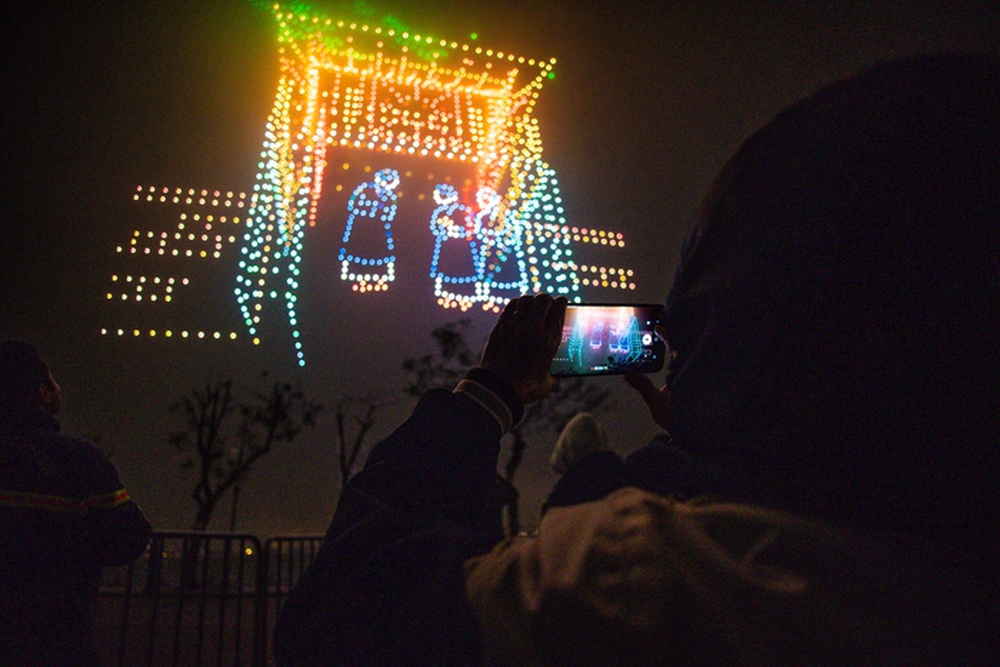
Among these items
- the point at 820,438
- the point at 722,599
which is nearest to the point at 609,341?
the point at 820,438

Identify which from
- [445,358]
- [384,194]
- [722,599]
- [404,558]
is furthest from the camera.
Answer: [445,358]

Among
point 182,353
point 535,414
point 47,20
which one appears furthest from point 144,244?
point 535,414

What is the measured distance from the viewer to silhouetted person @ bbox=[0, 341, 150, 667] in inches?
67.3

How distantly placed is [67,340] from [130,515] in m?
5.30

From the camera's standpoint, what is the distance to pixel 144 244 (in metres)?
4.65

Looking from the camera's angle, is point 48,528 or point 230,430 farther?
point 230,430

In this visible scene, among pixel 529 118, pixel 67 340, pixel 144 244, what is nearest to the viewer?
pixel 144 244

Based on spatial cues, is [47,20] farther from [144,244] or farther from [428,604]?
[428,604]

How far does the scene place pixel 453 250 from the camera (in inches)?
192

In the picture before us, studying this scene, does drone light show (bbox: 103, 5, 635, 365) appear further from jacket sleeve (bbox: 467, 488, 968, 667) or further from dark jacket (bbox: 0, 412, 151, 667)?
jacket sleeve (bbox: 467, 488, 968, 667)

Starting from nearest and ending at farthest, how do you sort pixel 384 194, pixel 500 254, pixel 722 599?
1. pixel 722 599
2. pixel 500 254
3. pixel 384 194

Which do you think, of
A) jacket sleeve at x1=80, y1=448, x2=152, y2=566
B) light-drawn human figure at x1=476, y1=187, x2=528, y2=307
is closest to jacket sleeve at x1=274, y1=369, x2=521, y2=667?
jacket sleeve at x1=80, y1=448, x2=152, y2=566

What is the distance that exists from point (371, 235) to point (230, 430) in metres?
6.53

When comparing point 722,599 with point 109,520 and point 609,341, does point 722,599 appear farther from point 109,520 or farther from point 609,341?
point 109,520
